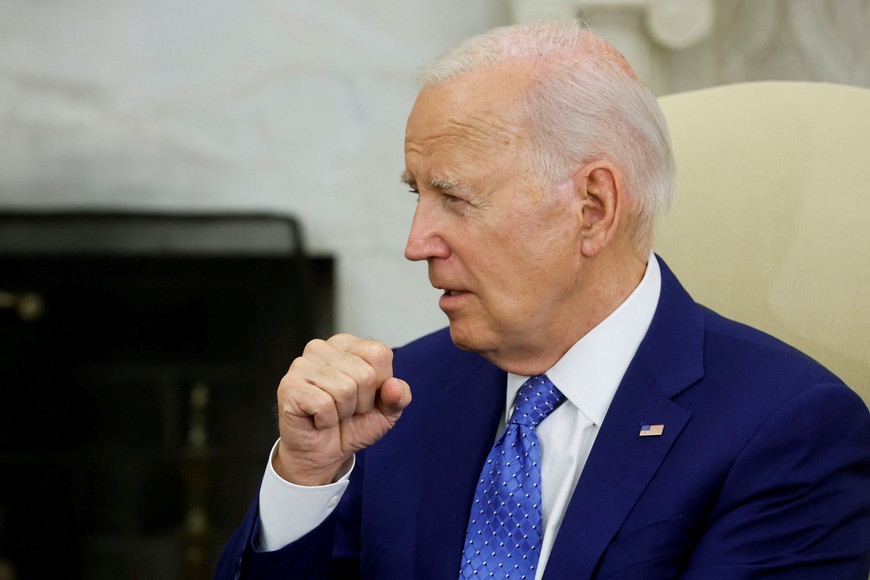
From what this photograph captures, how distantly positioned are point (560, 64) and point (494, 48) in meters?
0.08

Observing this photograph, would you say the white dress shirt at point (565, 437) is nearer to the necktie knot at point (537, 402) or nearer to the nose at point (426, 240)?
the necktie knot at point (537, 402)

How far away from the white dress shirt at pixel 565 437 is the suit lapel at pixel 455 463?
0.30 feet

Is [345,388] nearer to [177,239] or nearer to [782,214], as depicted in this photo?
[782,214]

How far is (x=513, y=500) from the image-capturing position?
4.23 feet

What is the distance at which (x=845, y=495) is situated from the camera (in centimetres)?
119

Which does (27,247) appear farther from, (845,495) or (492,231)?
(845,495)

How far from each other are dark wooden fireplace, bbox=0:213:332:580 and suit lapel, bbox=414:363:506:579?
1417mm

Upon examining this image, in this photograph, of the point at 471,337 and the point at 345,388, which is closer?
the point at 345,388

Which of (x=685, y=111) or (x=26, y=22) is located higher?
(x=26, y=22)

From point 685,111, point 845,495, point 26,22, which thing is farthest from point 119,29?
point 845,495

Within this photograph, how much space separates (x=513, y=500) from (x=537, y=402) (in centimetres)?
12

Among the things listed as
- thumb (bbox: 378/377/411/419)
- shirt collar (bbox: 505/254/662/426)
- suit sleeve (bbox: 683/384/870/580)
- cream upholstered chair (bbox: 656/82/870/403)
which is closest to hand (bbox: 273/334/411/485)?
thumb (bbox: 378/377/411/419)

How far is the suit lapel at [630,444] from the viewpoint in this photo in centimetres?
121

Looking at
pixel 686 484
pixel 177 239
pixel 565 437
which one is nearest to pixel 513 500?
pixel 565 437
